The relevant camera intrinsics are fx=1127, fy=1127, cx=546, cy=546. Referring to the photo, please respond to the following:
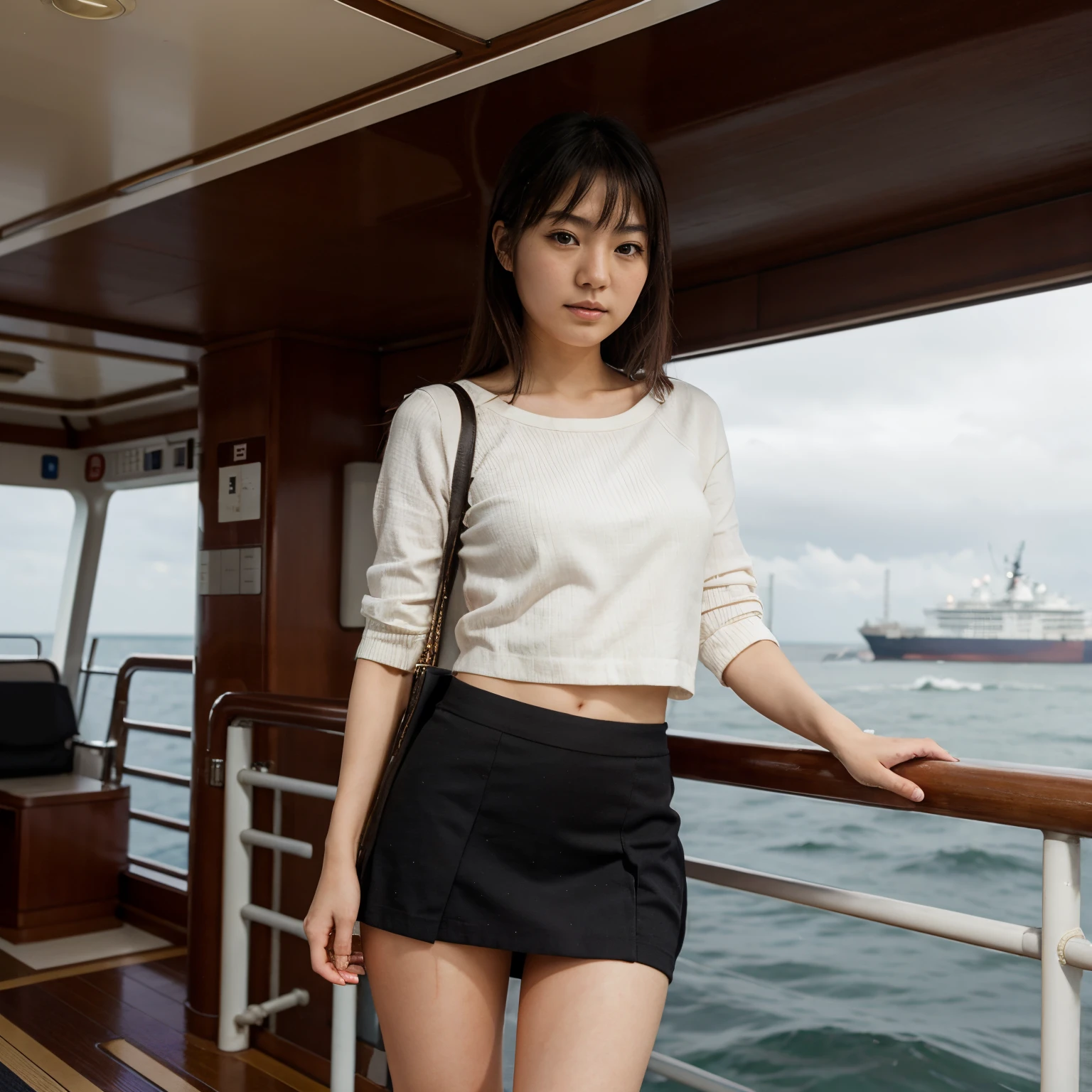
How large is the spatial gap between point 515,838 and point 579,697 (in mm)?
155

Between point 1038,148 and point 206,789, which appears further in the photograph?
point 206,789

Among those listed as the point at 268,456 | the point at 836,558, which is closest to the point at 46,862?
the point at 268,456

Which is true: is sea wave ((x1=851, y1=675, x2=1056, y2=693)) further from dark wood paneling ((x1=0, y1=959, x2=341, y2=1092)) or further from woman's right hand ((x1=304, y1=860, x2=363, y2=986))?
woman's right hand ((x1=304, y1=860, x2=363, y2=986))

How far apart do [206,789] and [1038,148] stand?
284 cm

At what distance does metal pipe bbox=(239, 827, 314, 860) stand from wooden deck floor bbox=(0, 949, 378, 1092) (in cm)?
52

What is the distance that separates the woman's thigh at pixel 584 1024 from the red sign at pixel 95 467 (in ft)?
15.8

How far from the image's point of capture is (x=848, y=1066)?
27.9ft

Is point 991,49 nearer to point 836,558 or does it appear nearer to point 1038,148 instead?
point 1038,148

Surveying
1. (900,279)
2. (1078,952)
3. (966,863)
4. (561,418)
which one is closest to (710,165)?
(900,279)

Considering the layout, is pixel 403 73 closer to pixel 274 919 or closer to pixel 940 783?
pixel 940 783

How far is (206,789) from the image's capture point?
3.49m

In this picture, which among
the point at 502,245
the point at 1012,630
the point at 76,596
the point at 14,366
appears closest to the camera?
the point at 502,245

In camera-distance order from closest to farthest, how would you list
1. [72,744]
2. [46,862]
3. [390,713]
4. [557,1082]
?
[557,1082], [390,713], [46,862], [72,744]

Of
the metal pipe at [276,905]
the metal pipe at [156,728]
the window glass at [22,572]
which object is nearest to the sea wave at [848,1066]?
the metal pipe at [156,728]
